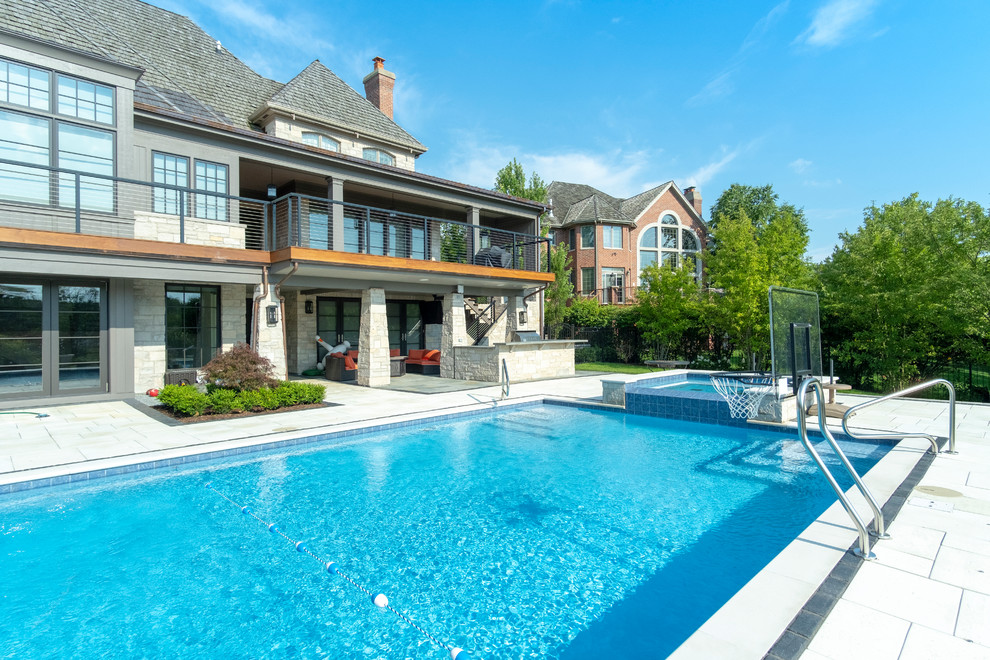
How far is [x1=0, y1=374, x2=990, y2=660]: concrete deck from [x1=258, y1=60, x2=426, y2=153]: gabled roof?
37.9 feet

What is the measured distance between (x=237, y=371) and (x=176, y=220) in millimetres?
4660

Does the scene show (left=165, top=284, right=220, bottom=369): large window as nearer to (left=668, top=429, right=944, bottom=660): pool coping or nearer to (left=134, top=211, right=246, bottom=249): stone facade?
(left=134, top=211, right=246, bottom=249): stone facade

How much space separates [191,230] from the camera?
12.1 m

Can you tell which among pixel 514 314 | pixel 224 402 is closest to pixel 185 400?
pixel 224 402

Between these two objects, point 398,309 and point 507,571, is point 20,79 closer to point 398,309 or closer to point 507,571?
point 398,309

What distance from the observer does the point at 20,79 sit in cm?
996

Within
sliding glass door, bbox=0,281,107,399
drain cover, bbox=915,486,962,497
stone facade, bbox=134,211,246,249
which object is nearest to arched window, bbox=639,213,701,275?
stone facade, bbox=134,211,246,249

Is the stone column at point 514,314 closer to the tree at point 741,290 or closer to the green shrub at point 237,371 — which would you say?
the tree at point 741,290

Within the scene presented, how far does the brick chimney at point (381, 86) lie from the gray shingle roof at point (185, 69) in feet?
5.43

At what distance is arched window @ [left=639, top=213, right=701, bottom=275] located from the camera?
3478 cm

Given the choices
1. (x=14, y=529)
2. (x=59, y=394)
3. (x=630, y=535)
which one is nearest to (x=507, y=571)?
(x=630, y=535)

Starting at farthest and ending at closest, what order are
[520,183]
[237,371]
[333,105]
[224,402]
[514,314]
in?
[520,183], [514,314], [333,105], [237,371], [224,402]

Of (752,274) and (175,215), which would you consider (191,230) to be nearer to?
(175,215)

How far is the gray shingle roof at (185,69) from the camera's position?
440 inches
